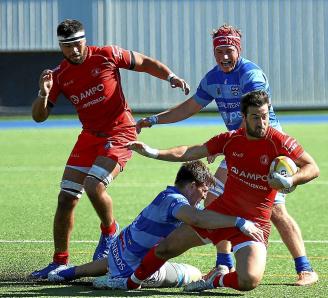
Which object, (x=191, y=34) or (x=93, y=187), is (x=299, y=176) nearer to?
(x=93, y=187)

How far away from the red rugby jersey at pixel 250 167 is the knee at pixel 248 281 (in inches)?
19.6

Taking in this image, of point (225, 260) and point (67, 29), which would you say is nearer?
point (225, 260)

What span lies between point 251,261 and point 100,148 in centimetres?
212

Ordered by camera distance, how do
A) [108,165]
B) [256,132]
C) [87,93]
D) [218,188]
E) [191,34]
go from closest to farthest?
[256,132], [218,188], [108,165], [87,93], [191,34]

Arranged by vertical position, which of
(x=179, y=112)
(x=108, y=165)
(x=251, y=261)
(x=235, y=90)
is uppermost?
(x=235, y=90)

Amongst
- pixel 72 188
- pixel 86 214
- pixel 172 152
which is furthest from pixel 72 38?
pixel 86 214

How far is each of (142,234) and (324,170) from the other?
9.26 metres

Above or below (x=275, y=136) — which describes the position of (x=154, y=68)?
above

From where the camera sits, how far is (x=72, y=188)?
909 cm

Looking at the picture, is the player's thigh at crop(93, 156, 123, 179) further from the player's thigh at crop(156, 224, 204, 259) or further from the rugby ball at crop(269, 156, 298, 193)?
the rugby ball at crop(269, 156, 298, 193)

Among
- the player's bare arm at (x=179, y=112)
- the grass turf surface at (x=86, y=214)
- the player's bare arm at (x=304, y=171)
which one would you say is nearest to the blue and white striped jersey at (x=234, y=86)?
the player's bare arm at (x=179, y=112)

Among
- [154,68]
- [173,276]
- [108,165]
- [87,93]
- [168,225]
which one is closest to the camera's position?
[168,225]

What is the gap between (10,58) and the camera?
34.8m

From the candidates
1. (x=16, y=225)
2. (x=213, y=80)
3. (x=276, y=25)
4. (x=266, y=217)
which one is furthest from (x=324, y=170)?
(x=276, y=25)
